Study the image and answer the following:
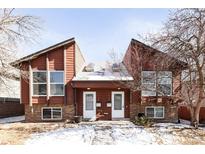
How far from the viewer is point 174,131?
10570mm

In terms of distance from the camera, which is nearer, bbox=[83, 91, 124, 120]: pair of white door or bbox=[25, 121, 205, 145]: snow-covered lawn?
bbox=[25, 121, 205, 145]: snow-covered lawn

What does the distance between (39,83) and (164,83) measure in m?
6.34

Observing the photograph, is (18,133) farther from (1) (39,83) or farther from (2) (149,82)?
(2) (149,82)

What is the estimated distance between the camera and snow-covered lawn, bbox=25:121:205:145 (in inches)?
357

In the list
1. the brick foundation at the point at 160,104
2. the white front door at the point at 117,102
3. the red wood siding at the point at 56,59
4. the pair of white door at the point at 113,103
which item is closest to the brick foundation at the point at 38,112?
the pair of white door at the point at 113,103

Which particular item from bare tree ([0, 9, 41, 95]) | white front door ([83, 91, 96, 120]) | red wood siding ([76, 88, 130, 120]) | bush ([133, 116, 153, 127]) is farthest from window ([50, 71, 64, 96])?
bush ([133, 116, 153, 127])

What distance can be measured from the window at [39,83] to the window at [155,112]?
5.42m

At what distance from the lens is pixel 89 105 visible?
14023 millimetres

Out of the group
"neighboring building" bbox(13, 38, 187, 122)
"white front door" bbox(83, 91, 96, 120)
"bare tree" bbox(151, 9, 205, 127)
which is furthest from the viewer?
"white front door" bbox(83, 91, 96, 120)

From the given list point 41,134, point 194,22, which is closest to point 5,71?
point 41,134

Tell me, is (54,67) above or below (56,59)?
below

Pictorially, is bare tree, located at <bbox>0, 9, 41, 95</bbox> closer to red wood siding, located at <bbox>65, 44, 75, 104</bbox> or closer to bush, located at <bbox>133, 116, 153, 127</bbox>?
red wood siding, located at <bbox>65, 44, 75, 104</bbox>

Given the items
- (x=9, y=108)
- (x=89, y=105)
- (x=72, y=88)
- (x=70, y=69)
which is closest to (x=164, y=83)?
(x=89, y=105)

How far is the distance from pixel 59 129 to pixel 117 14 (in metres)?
5.54
